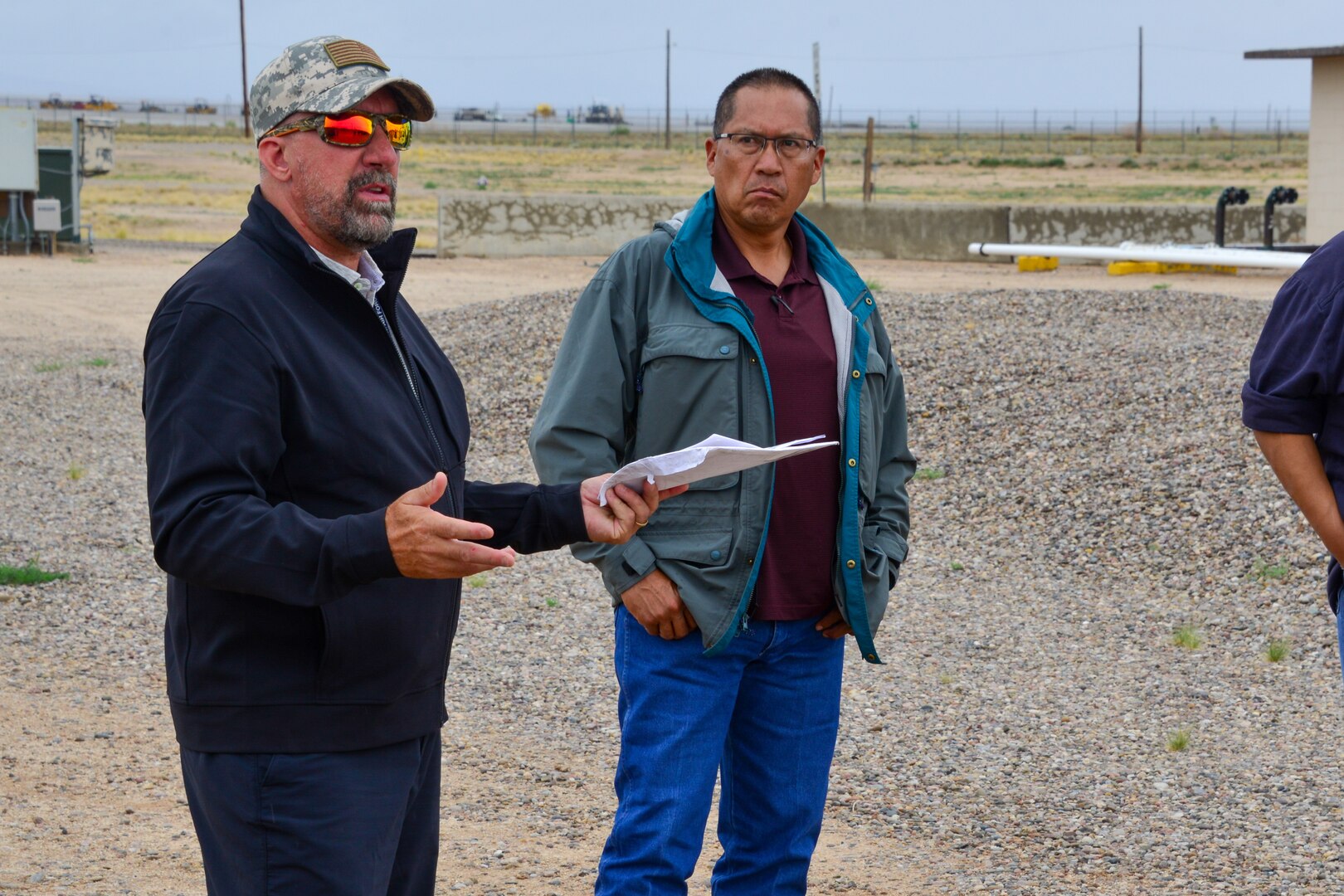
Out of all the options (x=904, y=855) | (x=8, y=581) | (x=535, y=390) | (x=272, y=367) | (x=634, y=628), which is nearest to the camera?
(x=272, y=367)

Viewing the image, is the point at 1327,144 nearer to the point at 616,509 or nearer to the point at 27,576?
the point at 27,576

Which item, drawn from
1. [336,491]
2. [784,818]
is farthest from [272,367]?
[784,818]

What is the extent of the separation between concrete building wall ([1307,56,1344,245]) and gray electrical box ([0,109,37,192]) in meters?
18.5

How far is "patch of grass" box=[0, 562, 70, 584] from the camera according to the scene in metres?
7.56

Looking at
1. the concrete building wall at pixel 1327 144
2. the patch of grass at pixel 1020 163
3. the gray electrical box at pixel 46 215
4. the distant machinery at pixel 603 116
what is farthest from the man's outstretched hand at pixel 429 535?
the distant machinery at pixel 603 116

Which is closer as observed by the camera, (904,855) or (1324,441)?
(1324,441)

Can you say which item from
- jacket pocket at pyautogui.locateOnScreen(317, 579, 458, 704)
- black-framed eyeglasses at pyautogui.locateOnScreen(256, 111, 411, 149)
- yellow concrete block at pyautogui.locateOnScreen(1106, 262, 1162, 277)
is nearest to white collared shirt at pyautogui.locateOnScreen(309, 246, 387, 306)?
black-framed eyeglasses at pyautogui.locateOnScreen(256, 111, 411, 149)

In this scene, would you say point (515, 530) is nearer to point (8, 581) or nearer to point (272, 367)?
point (272, 367)

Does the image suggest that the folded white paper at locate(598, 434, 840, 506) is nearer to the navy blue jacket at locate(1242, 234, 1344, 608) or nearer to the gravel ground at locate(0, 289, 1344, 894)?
the navy blue jacket at locate(1242, 234, 1344, 608)

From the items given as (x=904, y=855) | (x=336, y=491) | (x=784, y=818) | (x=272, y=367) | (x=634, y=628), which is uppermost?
(x=272, y=367)

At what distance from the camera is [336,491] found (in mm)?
2320

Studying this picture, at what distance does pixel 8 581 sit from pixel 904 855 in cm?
514

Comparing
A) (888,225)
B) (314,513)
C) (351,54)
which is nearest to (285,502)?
(314,513)

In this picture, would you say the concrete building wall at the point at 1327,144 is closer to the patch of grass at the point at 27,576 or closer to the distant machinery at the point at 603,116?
the patch of grass at the point at 27,576
